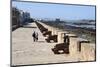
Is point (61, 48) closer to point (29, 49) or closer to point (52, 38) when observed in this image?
point (52, 38)

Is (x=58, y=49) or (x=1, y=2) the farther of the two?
(x=58, y=49)

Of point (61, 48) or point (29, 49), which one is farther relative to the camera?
point (61, 48)

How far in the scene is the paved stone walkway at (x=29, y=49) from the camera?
252cm

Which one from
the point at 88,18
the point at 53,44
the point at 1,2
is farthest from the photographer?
the point at 88,18

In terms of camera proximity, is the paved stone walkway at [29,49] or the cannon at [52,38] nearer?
the paved stone walkway at [29,49]

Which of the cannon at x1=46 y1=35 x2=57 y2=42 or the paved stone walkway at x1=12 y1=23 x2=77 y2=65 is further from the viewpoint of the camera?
the cannon at x1=46 y1=35 x2=57 y2=42

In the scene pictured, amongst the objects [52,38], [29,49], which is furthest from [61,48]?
[29,49]

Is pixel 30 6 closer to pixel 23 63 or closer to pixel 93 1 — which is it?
pixel 23 63

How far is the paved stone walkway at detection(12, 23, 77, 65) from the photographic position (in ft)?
8.28

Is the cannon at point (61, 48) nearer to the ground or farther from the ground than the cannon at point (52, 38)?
nearer to the ground

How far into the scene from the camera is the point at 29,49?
258 cm

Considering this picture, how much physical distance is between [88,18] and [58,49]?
60cm

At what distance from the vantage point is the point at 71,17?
2791mm

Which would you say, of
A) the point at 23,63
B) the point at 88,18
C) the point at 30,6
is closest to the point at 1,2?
the point at 30,6
